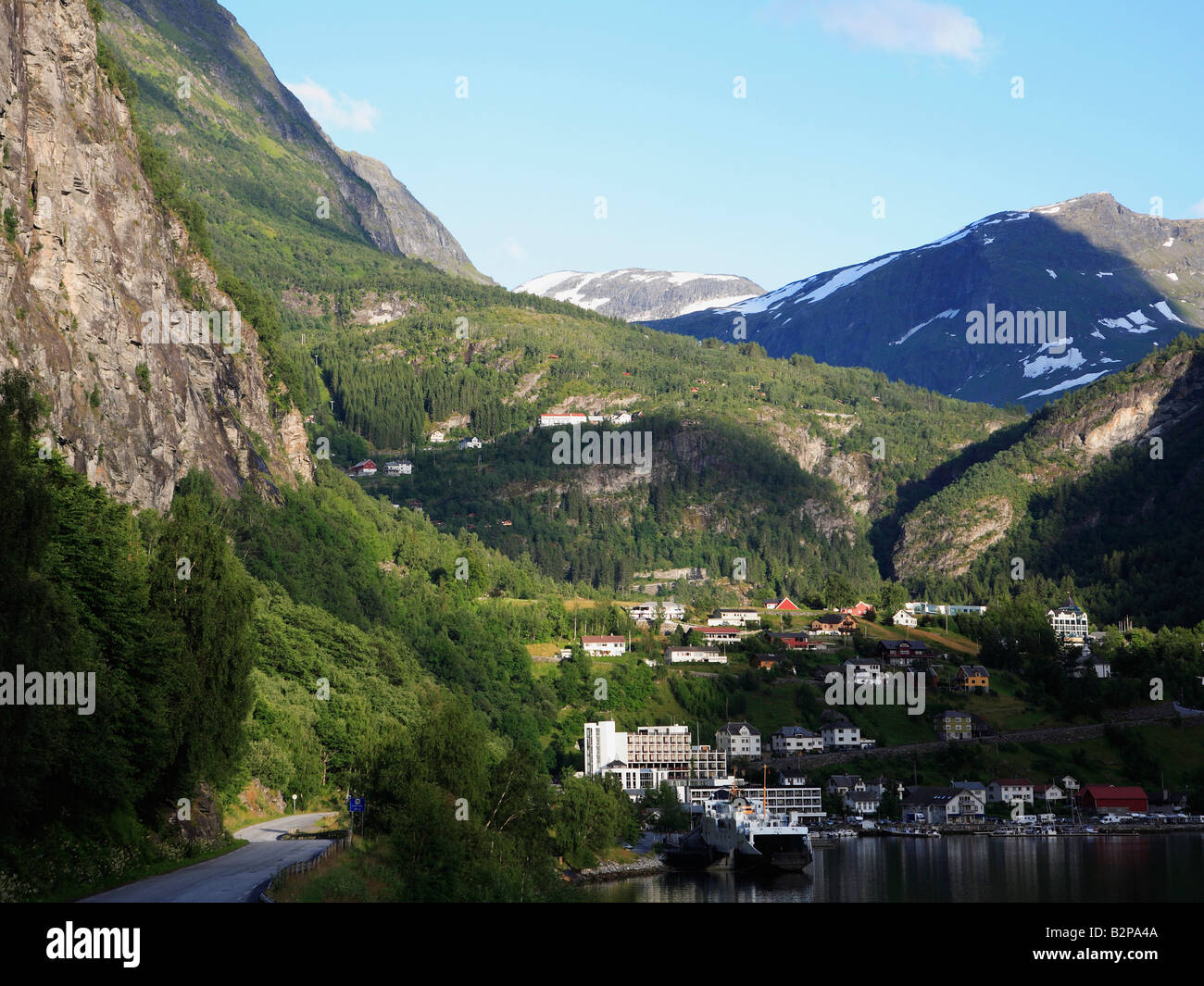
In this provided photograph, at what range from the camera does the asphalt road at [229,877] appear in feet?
150

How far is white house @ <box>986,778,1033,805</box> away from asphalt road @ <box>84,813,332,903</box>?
336ft

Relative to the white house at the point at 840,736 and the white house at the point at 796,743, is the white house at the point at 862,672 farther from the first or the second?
the white house at the point at 796,743

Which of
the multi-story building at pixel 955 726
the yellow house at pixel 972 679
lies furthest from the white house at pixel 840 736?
the yellow house at pixel 972 679

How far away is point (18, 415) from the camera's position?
5091 cm

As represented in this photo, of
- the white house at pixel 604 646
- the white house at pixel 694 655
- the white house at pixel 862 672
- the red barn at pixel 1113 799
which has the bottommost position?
the red barn at pixel 1113 799

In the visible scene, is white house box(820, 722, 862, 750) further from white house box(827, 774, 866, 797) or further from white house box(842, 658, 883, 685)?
white house box(842, 658, 883, 685)

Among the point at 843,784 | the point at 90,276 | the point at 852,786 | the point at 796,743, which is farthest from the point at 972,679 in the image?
the point at 90,276

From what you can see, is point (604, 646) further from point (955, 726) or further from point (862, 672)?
point (955, 726)

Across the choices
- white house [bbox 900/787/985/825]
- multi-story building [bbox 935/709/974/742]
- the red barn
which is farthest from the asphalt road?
multi-story building [bbox 935/709/974/742]

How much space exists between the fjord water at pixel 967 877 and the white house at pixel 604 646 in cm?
6266
